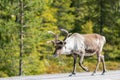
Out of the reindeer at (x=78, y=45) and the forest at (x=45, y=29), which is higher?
the reindeer at (x=78, y=45)

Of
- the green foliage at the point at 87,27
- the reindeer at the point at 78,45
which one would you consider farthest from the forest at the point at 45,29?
the reindeer at the point at 78,45

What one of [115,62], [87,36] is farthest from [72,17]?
[87,36]

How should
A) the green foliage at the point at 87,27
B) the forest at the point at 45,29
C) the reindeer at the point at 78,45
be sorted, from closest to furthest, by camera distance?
1. the reindeer at the point at 78,45
2. the forest at the point at 45,29
3. the green foliage at the point at 87,27

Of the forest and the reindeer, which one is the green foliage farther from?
the reindeer

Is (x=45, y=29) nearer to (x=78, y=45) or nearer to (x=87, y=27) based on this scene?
(x=87, y=27)

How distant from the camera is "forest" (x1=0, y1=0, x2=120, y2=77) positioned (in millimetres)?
31703

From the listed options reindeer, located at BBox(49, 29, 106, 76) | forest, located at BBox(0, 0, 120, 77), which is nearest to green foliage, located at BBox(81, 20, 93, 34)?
forest, located at BBox(0, 0, 120, 77)

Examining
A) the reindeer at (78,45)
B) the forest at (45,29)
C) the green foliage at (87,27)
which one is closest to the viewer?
the reindeer at (78,45)

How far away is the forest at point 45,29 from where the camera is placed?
104 feet

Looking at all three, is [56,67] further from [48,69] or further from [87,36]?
[87,36]

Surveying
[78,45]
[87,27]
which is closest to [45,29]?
[87,27]

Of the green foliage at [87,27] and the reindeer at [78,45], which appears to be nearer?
the reindeer at [78,45]

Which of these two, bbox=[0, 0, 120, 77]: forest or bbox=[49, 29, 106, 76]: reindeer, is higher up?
bbox=[49, 29, 106, 76]: reindeer

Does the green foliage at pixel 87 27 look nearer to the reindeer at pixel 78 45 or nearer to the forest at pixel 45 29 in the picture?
the forest at pixel 45 29
